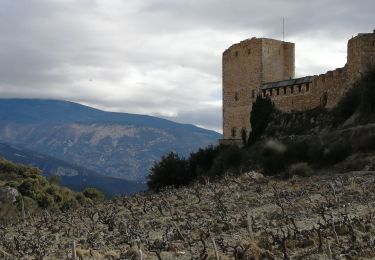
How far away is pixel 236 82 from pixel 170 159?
31.3 ft

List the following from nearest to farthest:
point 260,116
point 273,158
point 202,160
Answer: point 273,158 → point 260,116 → point 202,160

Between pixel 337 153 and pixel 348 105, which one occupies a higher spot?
pixel 348 105

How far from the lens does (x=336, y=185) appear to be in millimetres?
20625

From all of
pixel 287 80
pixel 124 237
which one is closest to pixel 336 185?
pixel 124 237

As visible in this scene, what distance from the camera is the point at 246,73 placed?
159ft

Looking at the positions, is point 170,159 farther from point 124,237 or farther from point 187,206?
point 124,237

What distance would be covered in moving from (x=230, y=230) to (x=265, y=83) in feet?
113

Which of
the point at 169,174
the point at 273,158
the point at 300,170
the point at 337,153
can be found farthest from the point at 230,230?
the point at 169,174

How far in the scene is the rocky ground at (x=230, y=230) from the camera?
429 inches

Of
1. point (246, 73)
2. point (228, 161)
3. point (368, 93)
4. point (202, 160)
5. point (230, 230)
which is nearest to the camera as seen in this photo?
point (230, 230)

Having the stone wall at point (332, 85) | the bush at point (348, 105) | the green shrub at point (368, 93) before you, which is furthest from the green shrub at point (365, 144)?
the stone wall at point (332, 85)

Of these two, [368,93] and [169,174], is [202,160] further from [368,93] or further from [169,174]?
[368,93]

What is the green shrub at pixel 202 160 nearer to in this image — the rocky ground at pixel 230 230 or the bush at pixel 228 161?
the bush at pixel 228 161

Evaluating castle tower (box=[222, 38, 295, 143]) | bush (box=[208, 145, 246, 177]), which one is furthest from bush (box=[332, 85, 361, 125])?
castle tower (box=[222, 38, 295, 143])
